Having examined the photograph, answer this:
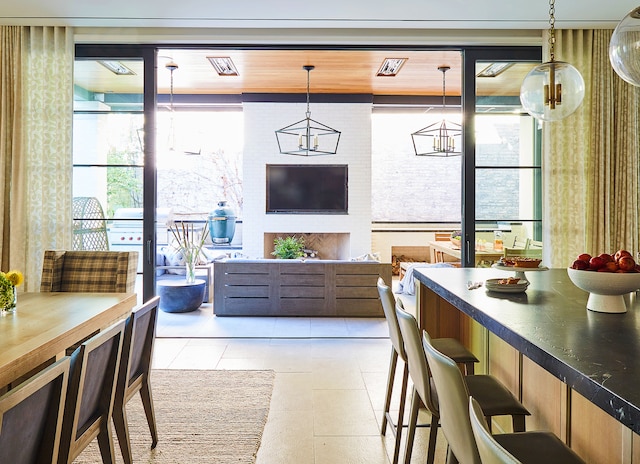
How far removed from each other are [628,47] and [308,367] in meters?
2.89

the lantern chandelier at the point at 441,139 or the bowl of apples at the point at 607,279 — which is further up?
the lantern chandelier at the point at 441,139

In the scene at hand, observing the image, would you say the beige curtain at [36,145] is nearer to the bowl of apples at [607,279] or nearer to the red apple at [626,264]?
the bowl of apples at [607,279]

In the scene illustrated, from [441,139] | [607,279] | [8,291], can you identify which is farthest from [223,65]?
[607,279]

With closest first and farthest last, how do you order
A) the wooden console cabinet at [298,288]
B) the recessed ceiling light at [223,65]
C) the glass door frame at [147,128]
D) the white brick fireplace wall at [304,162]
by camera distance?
the glass door frame at [147,128] → the wooden console cabinet at [298,288] → the recessed ceiling light at [223,65] → the white brick fireplace wall at [304,162]

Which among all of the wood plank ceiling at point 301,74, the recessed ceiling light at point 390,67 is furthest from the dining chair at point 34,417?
the recessed ceiling light at point 390,67

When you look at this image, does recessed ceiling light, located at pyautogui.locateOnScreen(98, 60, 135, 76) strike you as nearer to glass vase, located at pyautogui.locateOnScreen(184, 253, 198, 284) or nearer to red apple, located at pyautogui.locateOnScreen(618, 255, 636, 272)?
glass vase, located at pyautogui.locateOnScreen(184, 253, 198, 284)

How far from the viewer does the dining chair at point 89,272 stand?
333 cm

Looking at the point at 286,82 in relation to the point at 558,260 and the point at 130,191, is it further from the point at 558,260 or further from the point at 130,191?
the point at 558,260

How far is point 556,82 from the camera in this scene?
247 cm

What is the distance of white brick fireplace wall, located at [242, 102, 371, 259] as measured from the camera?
793 centimetres

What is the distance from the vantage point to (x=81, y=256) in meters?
3.42

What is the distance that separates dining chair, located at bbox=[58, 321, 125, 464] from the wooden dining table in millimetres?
223

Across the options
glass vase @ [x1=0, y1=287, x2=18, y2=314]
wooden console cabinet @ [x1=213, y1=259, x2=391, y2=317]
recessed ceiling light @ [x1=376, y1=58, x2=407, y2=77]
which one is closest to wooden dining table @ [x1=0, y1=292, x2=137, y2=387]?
glass vase @ [x1=0, y1=287, x2=18, y2=314]

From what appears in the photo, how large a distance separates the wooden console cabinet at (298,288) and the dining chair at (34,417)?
4.24 meters
